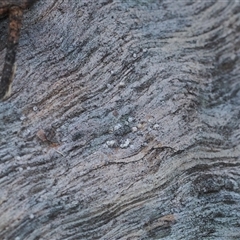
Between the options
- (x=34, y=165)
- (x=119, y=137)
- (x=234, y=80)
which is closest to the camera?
(x=34, y=165)

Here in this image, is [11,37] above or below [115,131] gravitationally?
above

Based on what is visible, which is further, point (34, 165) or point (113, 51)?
point (113, 51)

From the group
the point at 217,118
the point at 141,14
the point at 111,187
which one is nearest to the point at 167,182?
the point at 111,187

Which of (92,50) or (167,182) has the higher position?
(92,50)

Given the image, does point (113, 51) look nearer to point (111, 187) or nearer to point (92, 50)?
point (92, 50)
